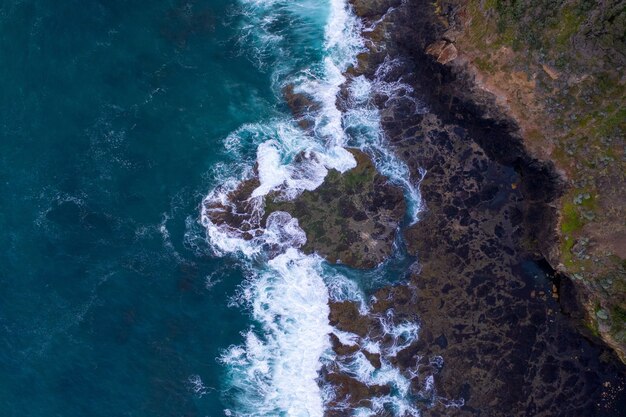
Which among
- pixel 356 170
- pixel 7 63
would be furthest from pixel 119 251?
pixel 356 170

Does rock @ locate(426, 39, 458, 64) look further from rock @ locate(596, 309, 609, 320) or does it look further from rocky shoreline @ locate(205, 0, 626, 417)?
rock @ locate(596, 309, 609, 320)

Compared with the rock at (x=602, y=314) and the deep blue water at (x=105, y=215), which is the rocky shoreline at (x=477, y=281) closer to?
the rock at (x=602, y=314)

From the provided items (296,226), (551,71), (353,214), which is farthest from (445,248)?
(551,71)

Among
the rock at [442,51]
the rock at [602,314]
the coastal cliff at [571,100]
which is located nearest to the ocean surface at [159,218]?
the rock at [442,51]

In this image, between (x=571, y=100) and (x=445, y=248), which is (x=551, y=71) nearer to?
(x=571, y=100)

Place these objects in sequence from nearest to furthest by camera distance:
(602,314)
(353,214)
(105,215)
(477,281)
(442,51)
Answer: (602,314), (442,51), (477,281), (105,215), (353,214)

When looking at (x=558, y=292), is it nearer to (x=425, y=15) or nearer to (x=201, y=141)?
(x=425, y=15)

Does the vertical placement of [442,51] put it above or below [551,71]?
below
